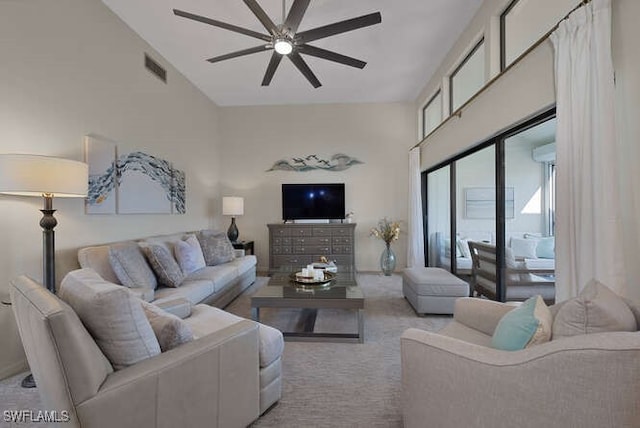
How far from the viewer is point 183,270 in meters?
3.35

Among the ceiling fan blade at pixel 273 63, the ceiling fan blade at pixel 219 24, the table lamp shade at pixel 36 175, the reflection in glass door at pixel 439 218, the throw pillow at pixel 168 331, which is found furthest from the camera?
the reflection in glass door at pixel 439 218

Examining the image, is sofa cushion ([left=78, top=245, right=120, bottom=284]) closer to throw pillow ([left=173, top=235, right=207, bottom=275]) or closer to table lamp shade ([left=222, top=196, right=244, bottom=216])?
throw pillow ([left=173, top=235, right=207, bottom=275])

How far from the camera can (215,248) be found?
4129 mm

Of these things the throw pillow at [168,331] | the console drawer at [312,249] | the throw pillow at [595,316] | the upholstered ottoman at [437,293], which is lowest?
the upholstered ottoman at [437,293]

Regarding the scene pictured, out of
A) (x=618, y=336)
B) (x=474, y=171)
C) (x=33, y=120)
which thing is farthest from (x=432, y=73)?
(x=33, y=120)

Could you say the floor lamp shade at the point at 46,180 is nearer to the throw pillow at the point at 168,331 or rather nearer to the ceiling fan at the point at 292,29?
the throw pillow at the point at 168,331

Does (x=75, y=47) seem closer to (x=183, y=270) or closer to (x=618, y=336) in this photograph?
(x=183, y=270)

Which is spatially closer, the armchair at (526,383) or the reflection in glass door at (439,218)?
the armchair at (526,383)

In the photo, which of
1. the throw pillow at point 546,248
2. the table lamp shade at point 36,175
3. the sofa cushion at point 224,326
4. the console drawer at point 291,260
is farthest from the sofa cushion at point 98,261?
the throw pillow at point 546,248

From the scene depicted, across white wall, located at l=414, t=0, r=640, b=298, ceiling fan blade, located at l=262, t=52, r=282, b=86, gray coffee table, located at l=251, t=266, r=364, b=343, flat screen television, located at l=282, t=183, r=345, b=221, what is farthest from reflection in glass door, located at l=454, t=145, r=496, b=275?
ceiling fan blade, located at l=262, t=52, r=282, b=86

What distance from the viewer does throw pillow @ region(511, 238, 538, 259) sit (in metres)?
2.68

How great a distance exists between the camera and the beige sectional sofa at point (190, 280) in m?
2.40

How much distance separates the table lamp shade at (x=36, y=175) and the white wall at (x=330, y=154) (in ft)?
12.5

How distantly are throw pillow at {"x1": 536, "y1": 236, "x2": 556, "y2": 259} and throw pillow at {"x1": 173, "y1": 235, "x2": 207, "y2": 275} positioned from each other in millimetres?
3772
